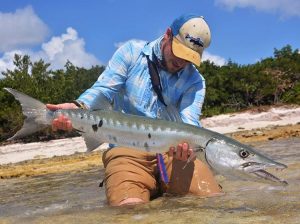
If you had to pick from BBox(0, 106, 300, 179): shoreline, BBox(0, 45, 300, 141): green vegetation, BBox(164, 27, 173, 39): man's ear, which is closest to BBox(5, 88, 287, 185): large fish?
BBox(164, 27, 173, 39): man's ear

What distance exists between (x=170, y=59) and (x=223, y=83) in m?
18.7

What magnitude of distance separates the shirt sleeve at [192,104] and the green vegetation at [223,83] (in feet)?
52.1

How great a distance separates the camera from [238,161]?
13.2ft

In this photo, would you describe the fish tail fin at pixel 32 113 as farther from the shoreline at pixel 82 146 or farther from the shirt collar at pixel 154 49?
the shoreline at pixel 82 146

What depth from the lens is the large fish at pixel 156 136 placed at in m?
3.98

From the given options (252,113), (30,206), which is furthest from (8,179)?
(252,113)

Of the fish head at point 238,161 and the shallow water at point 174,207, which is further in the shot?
the shallow water at point 174,207

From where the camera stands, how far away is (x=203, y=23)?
501cm

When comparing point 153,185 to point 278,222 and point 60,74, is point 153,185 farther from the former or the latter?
point 60,74

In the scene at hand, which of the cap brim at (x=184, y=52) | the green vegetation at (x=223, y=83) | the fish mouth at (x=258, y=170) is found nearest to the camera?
the fish mouth at (x=258, y=170)

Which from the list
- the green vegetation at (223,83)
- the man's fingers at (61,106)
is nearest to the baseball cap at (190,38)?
the man's fingers at (61,106)

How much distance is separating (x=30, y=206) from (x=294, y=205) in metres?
2.93

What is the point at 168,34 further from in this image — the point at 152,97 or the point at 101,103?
the point at 101,103

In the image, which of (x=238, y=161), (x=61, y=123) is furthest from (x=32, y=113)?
(x=238, y=161)
